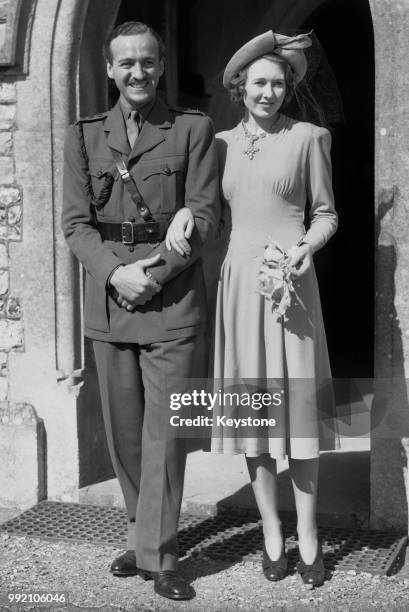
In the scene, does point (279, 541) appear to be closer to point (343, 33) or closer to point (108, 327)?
point (108, 327)

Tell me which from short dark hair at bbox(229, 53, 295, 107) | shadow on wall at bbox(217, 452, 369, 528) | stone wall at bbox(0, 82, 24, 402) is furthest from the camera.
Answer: stone wall at bbox(0, 82, 24, 402)

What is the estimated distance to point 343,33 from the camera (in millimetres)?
8188

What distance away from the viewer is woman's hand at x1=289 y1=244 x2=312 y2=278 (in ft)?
12.2

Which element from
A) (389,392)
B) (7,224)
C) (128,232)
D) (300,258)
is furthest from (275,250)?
(7,224)

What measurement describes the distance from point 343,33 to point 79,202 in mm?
4900

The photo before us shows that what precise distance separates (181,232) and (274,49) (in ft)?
2.63

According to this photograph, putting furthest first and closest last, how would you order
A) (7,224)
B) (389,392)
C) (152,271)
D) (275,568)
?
(7,224) < (389,392) < (275,568) < (152,271)

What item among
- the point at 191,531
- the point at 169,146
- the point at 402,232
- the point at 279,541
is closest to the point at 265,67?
the point at 169,146

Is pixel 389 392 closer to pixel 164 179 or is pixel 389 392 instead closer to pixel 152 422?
pixel 152 422

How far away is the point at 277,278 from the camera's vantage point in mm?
3689

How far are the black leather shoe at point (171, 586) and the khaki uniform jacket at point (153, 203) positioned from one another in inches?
37.0

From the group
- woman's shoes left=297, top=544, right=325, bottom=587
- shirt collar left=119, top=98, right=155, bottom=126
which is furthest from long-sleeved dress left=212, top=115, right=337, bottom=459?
woman's shoes left=297, top=544, right=325, bottom=587

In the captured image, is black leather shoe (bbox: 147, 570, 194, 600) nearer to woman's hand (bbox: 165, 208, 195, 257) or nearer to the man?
the man

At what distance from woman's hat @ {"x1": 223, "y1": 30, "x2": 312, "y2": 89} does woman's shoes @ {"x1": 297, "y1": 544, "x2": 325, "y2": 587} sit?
1.96m
